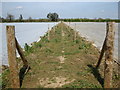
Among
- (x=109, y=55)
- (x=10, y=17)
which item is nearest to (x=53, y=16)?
(x=10, y=17)

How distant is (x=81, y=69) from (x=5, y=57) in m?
3.62

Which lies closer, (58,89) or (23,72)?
(58,89)

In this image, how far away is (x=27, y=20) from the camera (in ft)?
187

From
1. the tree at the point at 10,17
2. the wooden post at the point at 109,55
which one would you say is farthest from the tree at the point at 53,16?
the wooden post at the point at 109,55

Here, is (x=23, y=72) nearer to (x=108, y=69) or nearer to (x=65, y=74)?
(x=65, y=74)

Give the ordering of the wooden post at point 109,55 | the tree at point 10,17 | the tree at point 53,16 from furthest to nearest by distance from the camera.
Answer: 1. the tree at point 53,16
2. the tree at point 10,17
3. the wooden post at point 109,55

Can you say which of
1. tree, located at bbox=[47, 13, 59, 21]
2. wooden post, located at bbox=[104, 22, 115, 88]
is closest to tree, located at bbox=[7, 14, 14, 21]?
tree, located at bbox=[47, 13, 59, 21]

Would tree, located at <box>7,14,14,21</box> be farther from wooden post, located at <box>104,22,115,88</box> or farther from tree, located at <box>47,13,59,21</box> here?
wooden post, located at <box>104,22,115,88</box>

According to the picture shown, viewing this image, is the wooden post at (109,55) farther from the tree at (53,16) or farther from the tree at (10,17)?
the tree at (53,16)

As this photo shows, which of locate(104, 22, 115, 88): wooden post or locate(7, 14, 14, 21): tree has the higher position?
locate(7, 14, 14, 21): tree

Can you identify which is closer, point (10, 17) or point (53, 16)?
point (10, 17)

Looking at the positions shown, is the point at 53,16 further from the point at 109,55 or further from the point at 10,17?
the point at 109,55

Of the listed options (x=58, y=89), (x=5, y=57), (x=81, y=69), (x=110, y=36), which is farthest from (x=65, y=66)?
(x=5, y=57)

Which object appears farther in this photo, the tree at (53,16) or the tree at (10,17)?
the tree at (53,16)
